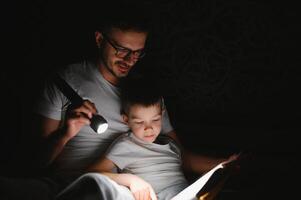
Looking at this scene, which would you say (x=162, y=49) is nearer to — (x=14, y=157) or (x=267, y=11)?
(x=267, y=11)

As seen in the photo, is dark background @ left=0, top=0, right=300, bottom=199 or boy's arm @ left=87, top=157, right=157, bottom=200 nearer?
boy's arm @ left=87, top=157, right=157, bottom=200

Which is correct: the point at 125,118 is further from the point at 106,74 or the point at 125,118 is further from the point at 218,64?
the point at 218,64

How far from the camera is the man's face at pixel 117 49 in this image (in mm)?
1367

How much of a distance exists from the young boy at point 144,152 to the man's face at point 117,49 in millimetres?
93

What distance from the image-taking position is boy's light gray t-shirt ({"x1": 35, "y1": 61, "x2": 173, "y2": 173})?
1.33 meters

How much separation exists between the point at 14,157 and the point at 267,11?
4.07 feet

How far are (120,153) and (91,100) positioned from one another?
9.6 inches

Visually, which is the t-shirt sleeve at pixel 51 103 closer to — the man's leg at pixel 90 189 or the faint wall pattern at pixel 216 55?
the man's leg at pixel 90 189

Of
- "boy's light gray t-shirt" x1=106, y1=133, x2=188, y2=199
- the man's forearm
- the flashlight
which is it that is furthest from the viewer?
"boy's light gray t-shirt" x1=106, y1=133, x2=188, y2=199

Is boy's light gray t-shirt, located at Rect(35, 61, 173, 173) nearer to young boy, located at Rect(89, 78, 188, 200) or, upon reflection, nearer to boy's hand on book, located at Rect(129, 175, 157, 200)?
young boy, located at Rect(89, 78, 188, 200)

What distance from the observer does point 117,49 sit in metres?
1.37

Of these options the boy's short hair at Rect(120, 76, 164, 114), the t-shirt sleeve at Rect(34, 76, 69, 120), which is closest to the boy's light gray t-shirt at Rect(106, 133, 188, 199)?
the boy's short hair at Rect(120, 76, 164, 114)

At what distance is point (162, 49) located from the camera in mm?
1622

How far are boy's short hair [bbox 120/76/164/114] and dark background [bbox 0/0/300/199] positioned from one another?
0.41ft
